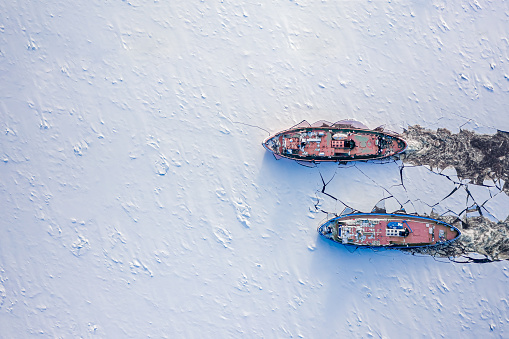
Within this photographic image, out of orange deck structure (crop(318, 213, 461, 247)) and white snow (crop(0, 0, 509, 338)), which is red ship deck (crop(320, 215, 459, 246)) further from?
white snow (crop(0, 0, 509, 338))

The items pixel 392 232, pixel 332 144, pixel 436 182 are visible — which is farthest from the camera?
pixel 436 182

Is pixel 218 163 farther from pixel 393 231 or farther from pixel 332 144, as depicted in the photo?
pixel 393 231

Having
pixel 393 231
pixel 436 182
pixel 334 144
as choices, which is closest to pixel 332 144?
pixel 334 144

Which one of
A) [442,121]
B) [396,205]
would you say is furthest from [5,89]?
[442,121]

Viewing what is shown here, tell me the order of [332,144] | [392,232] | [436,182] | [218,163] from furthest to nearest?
[218,163] < [436,182] < [332,144] < [392,232]

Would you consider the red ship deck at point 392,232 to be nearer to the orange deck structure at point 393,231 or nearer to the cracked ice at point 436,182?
the orange deck structure at point 393,231

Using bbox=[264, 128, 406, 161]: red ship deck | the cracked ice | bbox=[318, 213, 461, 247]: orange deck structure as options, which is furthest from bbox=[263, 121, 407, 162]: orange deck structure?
bbox=[318, 213, 461, 247]: orange deck structure

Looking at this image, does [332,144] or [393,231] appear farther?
[332,144]

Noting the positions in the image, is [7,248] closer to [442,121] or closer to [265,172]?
[265,172]
